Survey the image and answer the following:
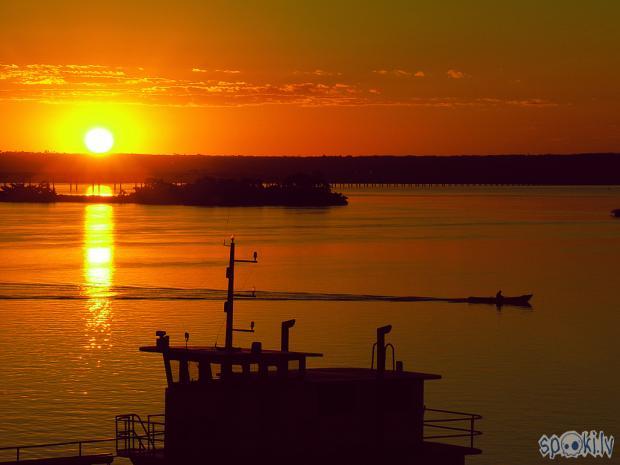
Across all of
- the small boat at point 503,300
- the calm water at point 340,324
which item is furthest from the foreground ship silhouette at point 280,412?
the small boat at point 503,300

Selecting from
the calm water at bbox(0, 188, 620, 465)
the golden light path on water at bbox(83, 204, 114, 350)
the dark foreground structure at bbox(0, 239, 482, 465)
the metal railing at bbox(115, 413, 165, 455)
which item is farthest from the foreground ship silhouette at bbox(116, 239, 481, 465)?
the golden light path on water at bbox(83, 204, 114, 350)

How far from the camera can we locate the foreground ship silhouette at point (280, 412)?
33250 mm

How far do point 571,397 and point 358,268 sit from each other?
7578 cm

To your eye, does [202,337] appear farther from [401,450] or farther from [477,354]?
[401,450]

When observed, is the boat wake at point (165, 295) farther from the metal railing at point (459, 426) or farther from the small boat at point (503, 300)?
the metal railing at point (459, 426)

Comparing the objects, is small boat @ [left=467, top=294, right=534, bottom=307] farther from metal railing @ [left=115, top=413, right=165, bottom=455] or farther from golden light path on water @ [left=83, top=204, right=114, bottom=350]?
metal railing @ [left=115, top=413, right=165, bottom=455]

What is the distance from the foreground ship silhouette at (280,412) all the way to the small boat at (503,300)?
6417 cm

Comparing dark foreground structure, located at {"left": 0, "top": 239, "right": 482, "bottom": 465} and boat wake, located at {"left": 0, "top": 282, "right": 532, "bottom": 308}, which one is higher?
boat wake, located at {"left": 0, "top": 282, "right": 532, "bottom": 308}

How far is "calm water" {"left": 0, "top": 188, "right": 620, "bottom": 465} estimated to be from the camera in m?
53.8

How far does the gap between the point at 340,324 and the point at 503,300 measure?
22.1 metres

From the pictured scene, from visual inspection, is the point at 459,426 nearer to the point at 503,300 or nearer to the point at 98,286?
the point at 503,300

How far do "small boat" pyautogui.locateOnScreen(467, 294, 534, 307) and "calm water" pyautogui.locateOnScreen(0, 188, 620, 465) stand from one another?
164cm

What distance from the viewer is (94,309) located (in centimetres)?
9294

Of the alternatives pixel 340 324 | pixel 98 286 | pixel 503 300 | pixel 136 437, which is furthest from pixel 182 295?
pixel 136 437
